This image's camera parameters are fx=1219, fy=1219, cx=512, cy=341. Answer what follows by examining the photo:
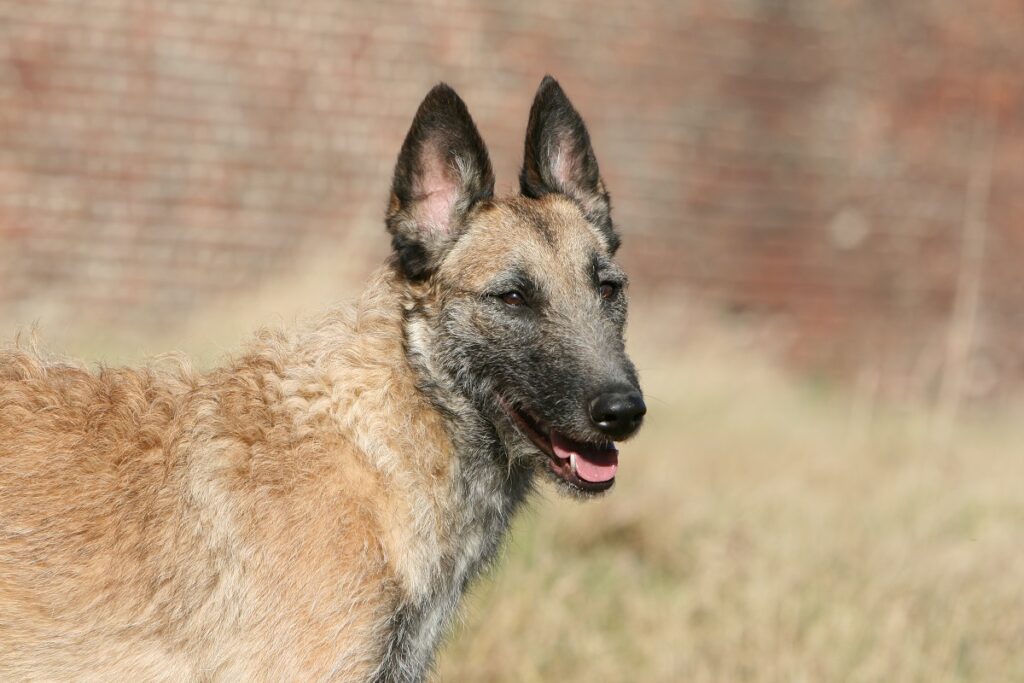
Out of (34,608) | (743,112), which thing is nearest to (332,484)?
(34,608)

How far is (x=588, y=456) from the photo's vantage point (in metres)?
4.39

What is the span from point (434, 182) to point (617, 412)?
48.4 inches

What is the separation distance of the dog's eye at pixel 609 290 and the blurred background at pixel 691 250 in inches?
35.7

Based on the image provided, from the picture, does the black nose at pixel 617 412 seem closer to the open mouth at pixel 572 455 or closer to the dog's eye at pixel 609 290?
the open mouth at pixel 572 455

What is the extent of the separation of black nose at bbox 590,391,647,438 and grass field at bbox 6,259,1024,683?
2.85 ft

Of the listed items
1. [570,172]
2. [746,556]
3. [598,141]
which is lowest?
[746,556]

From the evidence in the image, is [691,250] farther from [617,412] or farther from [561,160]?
[617,412]

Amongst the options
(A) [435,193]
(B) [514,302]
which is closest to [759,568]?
(B) [514,302]

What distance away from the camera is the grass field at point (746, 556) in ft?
19.9

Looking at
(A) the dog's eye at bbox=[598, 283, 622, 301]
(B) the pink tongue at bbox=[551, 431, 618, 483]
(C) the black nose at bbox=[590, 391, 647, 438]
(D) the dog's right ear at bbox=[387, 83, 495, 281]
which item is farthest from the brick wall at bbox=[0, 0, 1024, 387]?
(C) the black nose at bbox=[590, 391, 647, 438]

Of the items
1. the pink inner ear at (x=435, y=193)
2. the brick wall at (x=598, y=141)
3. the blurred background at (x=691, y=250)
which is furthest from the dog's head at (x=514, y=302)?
the brick wall at (x=598, y=141)

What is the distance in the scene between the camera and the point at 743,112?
11953 mm

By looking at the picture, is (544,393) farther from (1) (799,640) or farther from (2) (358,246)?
(2) (358,246)

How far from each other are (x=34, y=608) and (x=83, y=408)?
70 cm
